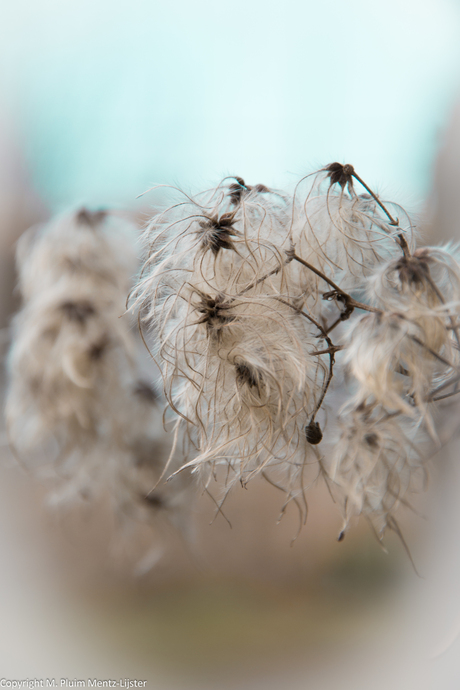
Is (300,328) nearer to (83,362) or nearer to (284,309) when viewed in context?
(284,309)

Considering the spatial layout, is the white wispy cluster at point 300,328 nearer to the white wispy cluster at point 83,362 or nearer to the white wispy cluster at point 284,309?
the white wispy cluster at point 284,309

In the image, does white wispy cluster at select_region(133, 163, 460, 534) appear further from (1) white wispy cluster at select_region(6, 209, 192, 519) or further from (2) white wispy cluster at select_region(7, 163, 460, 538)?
(1) white wispy cluster at select_region(6, 209, 192, 519)

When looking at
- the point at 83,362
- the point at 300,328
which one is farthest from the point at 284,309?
the point at 83,362

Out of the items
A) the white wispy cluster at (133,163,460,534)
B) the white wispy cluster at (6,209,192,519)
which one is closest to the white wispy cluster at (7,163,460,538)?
the white wispy cluster at (133,163,460,534)

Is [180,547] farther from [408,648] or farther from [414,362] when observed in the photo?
[414,362]

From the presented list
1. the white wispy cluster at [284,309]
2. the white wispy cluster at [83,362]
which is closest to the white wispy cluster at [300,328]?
the white wispy cluster at [284,309]
